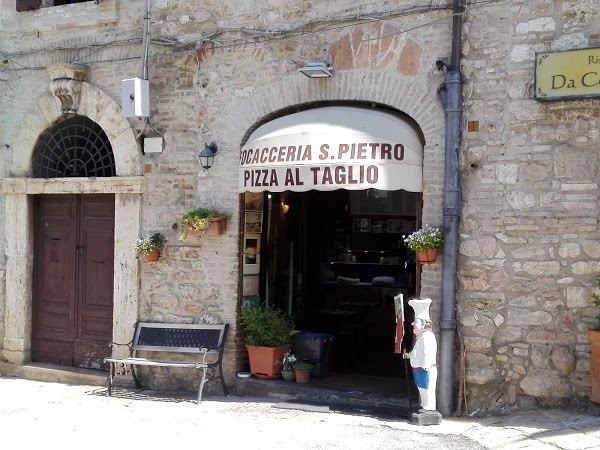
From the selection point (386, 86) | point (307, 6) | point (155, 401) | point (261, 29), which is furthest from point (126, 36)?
point (155, 401)

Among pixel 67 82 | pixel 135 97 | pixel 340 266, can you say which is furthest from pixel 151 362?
pixel 340 266

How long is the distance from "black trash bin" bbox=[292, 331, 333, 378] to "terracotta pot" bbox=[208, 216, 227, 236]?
1.51 meters

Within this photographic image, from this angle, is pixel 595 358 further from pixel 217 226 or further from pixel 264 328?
pixel 217 226

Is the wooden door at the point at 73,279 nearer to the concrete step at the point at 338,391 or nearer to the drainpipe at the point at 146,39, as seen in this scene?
the drainpipe at the point at 146,39

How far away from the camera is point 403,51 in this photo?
24.3ft

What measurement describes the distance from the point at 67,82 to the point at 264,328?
3.89 meters

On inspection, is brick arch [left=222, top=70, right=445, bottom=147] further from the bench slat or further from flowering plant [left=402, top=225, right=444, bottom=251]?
the bench slat

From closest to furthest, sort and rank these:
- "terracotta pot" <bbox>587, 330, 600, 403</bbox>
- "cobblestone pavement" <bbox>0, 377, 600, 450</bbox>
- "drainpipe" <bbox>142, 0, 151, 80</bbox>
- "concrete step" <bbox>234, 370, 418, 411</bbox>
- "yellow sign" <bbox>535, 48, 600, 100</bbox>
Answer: "cobblestone pavement" <bbox>0, 377, 600, 450</bbox>
"terracotta pot" <bbox>587, 330, 600, 403</bbox>
"yellow sign" <bbox>535, 48, 600, 100</bbox>
"concrete step" <bbox>234, 370, 418, 411</bbox>
"drainpipe" <bbox>142, 0, 151, 80</bbox>

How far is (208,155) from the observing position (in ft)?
27.1

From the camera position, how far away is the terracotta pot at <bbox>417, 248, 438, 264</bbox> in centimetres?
698

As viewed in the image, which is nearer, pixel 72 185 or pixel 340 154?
pixel 340 154

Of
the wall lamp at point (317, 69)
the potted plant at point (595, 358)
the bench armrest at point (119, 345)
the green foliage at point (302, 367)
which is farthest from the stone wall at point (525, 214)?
the bench armrest at point (119, 345)

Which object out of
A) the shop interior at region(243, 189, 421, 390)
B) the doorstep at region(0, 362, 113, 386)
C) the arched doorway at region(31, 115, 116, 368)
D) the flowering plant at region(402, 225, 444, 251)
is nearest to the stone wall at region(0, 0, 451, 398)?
the flowering plant at region(402, 225, 444, 251)

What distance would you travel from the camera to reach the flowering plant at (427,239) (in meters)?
6.95
